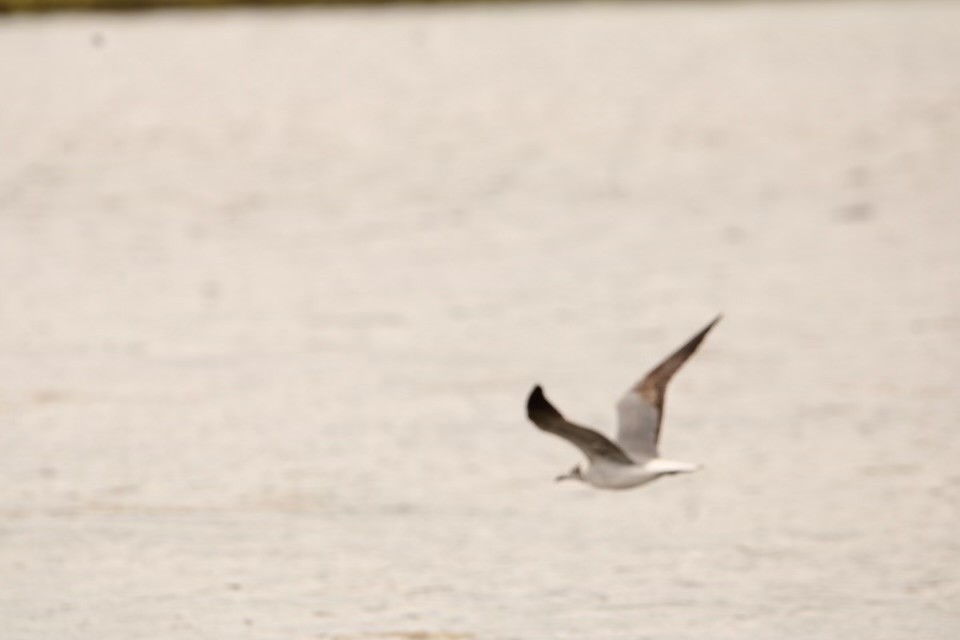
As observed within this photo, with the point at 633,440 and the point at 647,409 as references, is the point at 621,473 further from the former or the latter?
the point at 647,409

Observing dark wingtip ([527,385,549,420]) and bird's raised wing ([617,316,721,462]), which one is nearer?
dark wingtip ([527,385,549,420])

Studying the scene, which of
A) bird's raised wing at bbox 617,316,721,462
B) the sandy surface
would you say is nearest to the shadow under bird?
bird's raised wing at bbox 617,316,721,462

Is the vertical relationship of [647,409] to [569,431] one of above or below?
below

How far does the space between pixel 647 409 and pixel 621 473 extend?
33 cm

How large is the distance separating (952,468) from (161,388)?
3.25m

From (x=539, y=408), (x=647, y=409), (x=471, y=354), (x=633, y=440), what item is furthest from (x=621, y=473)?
(x=471, y=354)

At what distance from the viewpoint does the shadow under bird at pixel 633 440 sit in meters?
6.20

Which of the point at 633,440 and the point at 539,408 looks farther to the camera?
the point at 633,440

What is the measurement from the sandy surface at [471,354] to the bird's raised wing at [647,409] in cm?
64

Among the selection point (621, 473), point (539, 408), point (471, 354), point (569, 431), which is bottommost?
point (471, 354)

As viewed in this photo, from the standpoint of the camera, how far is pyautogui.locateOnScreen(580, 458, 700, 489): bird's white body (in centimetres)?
640

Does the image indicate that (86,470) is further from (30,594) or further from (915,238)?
(915,238)

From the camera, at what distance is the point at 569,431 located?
19.9 ft

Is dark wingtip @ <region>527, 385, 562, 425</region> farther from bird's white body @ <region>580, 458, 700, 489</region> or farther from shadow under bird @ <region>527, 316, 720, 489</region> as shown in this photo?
bird's white body @ <region>580, 458, 700, 489</region>
